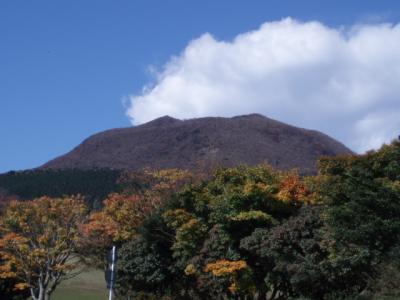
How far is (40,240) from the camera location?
4094 centimetres

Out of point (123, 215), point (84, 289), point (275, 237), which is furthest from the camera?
point (84, 289)

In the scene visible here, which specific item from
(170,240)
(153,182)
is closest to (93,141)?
(153,182)

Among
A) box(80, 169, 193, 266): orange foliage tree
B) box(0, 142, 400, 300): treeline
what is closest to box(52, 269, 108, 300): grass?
box(80, 169, 193, 266): orange foliage tree

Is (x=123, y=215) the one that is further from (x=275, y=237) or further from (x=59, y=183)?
(x=59, y=183)

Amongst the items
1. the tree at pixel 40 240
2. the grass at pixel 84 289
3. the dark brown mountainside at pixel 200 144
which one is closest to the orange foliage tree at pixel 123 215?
the tree at pixel 40 240

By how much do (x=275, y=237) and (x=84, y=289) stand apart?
33527 mm

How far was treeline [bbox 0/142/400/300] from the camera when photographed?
22.6 meters

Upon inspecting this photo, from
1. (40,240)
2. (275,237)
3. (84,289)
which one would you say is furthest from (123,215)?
(84,289)

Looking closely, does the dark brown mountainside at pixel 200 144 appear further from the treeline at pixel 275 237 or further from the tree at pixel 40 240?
the treeline at pixel 275 237

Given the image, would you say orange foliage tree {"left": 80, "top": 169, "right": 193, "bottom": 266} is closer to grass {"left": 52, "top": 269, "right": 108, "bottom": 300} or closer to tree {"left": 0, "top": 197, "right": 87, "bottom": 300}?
tree {"left": 0, "top": 197, "right": 87, "bottom": 300}

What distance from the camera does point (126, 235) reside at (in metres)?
38.8

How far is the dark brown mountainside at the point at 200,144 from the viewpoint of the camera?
13250cm

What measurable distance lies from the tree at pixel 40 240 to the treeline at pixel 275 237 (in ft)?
5.23

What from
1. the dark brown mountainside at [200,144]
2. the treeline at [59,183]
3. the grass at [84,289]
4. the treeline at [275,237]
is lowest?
the grass at [84,289]
